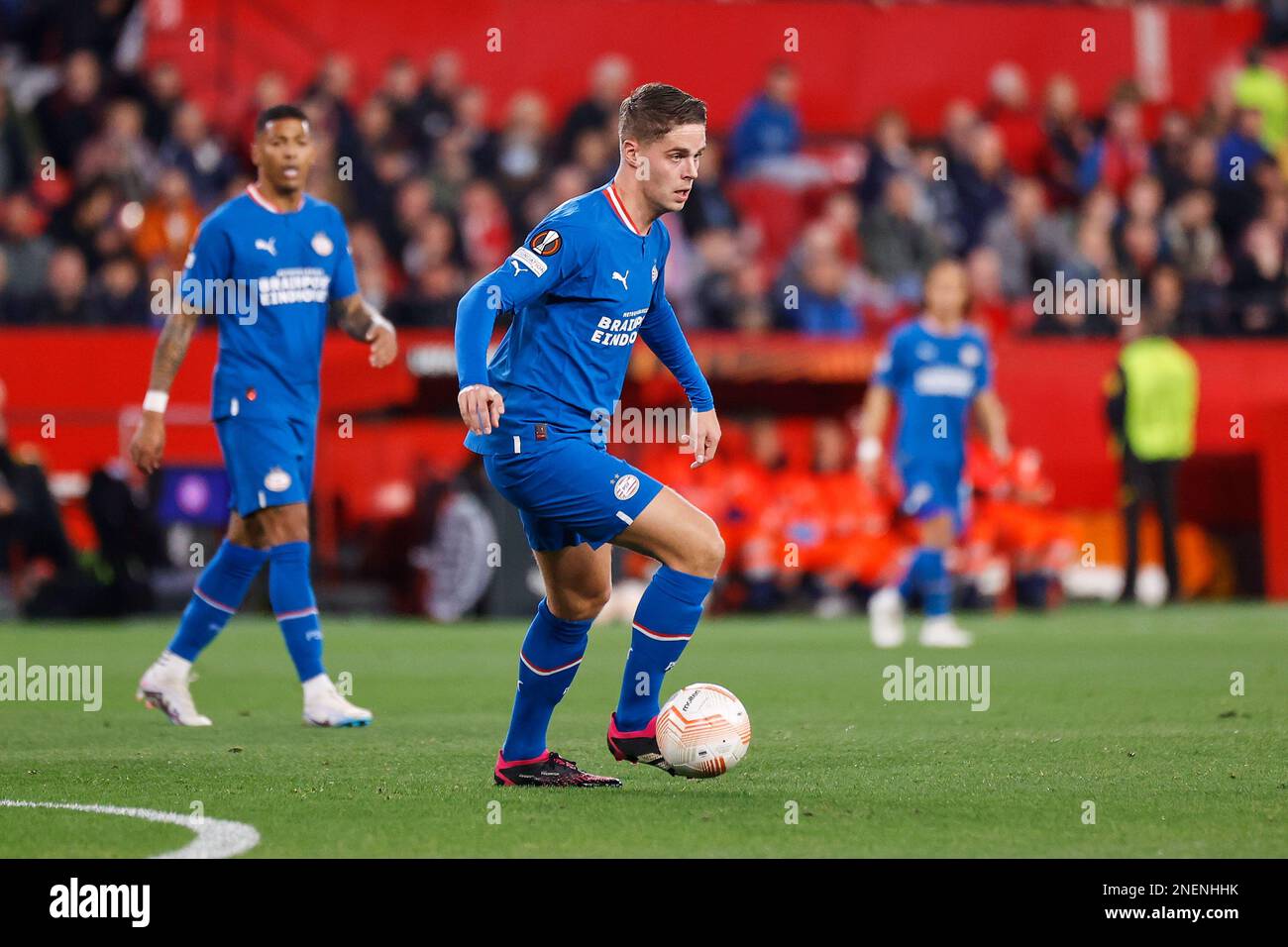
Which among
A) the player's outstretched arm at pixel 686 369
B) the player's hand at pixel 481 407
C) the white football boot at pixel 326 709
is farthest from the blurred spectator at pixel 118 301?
the player's hand at pixel 481 407

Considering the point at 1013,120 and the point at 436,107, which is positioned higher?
the point at 1013,120

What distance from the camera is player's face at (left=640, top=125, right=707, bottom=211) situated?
6223mm

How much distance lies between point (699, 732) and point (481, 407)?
1308 millimetres

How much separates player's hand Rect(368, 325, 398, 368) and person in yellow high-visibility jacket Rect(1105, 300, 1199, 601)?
32.5ft

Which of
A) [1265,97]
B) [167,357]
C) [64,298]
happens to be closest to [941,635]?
[167,357]

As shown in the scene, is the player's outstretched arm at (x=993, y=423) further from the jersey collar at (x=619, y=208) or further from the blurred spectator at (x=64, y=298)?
the blurred spectator at (x=64, y=298)

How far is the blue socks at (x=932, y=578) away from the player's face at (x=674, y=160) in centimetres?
707

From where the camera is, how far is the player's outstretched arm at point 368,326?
8.53 meters

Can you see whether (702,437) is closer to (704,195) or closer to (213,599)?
(213,599)

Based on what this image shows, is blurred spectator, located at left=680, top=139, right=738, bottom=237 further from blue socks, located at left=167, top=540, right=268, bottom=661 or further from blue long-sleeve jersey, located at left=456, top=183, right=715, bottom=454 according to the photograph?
blue long-sleeve jersey, located at left=456, top=183, right=715, bottom=454

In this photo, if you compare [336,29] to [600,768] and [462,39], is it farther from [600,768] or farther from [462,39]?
[600,768]

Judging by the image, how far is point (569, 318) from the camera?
627 centimetres

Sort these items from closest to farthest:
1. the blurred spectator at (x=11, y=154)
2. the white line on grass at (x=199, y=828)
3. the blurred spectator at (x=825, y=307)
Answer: the white line on grass at (x=199, y=828)
the blurred spectator at (x=825, y=307)
the blurred spectator at (x=11, y=154)

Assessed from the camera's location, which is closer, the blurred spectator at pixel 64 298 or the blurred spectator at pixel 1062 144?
the blurred spectator at pixel 64 298
